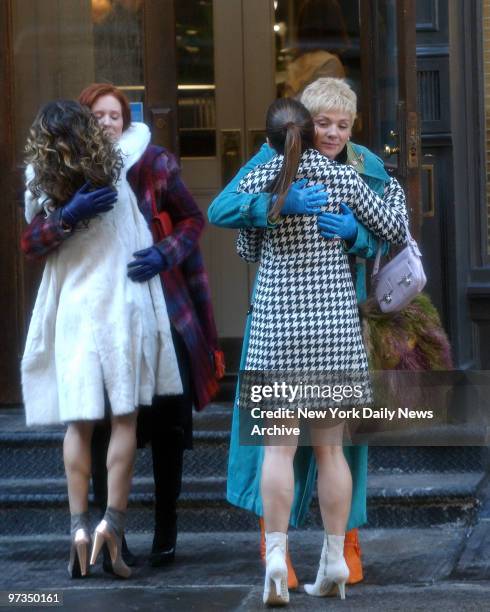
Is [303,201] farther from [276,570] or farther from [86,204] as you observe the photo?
[276,570]

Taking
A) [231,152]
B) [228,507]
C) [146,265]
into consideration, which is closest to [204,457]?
[228,507]

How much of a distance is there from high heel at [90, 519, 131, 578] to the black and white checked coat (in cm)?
77

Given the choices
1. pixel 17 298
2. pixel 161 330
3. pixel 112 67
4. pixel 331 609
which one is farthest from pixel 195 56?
pixel 331 609

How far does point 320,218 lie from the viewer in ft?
14.8

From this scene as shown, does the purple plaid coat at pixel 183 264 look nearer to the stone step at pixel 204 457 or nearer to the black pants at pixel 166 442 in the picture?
the black pants at pixel 166 442

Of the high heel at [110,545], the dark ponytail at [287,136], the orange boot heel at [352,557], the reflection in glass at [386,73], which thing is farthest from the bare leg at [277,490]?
the reflection in glass at [386,73]

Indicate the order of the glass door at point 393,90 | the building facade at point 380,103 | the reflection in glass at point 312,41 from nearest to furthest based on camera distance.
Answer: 1. the glass door at point 393,90
2. the building facade at point 380,103
3. the reflection in glass at point 312,41

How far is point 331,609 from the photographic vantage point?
4.58 m

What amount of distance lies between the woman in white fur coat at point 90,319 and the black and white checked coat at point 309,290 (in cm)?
52

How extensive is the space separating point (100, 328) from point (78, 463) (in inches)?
19.2

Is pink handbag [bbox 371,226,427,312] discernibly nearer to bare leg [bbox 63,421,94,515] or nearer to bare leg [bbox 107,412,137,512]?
bare leg [bbox 107,412,137,512]

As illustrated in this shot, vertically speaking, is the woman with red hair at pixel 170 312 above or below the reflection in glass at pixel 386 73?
below

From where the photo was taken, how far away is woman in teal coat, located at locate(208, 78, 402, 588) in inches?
178

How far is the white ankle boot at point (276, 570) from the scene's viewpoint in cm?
449
